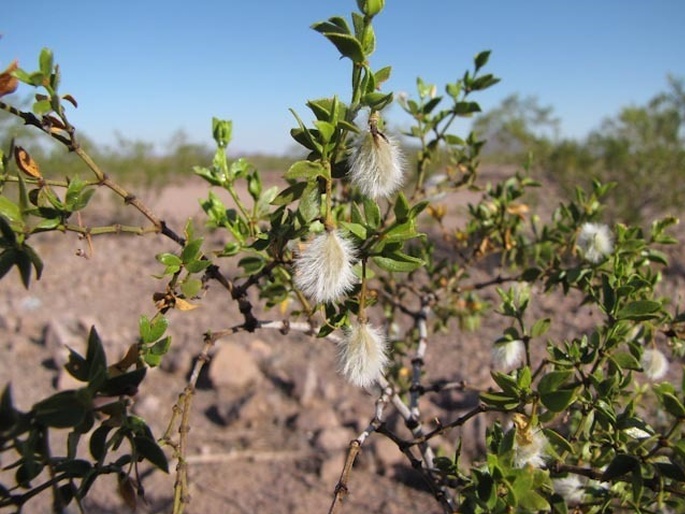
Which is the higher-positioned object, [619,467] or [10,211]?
[10,211]

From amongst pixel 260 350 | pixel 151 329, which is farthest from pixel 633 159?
pixel 151 329

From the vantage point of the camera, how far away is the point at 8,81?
595 mm

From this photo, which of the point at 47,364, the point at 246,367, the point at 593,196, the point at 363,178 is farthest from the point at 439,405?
the point at 363,178

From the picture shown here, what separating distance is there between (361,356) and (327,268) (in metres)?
0.15

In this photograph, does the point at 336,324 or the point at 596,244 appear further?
the point at 596,244

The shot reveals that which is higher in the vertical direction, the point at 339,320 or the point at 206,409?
the point at 339,320

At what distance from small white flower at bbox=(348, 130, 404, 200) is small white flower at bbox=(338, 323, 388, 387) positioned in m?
0.18

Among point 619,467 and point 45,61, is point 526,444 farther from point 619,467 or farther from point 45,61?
point 45,61

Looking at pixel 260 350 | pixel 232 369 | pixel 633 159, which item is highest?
pixel 633 159

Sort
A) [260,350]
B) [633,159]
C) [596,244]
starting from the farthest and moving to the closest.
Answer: [633,159], [260,350], [596,244]

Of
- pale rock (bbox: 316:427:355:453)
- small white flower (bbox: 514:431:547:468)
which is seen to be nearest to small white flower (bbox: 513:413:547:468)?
small white flower (bbox: 514:431:547:468)

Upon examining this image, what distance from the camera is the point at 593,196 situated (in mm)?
1251

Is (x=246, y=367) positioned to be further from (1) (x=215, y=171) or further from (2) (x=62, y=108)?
(2) (x=62, y=108)

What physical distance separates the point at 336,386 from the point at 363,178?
9.37 ft
